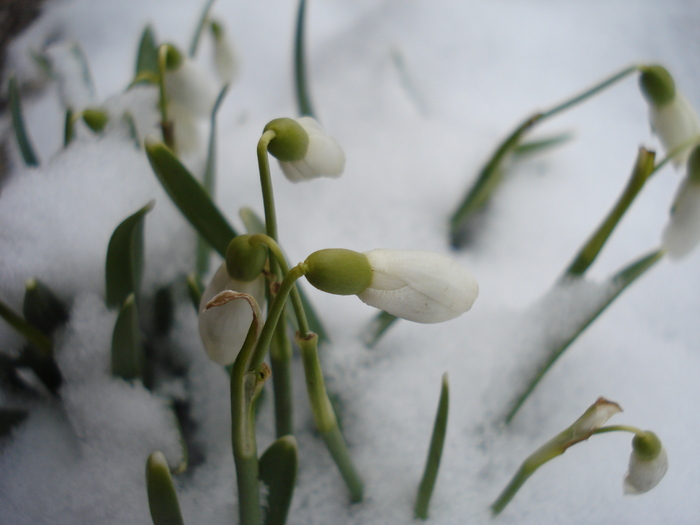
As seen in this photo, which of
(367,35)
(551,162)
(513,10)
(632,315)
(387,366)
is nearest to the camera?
(387,366)

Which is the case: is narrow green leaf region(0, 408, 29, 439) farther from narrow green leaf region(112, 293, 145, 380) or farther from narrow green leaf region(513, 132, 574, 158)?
narrow green leaf region(513, 132, 574, 158)

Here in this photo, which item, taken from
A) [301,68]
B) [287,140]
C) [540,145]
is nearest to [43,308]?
[287,140]

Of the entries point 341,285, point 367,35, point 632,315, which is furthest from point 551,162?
point 341,285

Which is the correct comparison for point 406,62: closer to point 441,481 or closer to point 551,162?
point 551,162

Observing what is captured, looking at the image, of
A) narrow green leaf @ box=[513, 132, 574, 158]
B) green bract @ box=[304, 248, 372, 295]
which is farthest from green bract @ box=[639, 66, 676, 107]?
green bract @ box=[304, 248, 372, 295]

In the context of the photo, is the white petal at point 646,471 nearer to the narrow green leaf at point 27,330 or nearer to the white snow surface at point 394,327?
the white snow surface at point 394,327

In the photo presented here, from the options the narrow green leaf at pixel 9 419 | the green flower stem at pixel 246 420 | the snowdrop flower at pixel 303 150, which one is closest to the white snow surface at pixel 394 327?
the narrow green leaf at pixel 9 419
